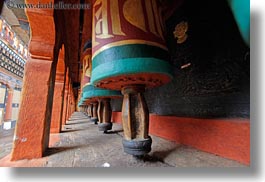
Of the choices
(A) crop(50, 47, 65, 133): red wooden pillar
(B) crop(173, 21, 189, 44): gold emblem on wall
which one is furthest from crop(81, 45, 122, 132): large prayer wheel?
(B) crop(173, 21, 189, 44): gold emblem on wall

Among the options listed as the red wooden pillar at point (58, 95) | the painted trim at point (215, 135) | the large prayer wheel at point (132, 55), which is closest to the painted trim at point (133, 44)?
the large prayer wheel at point (132, 55)

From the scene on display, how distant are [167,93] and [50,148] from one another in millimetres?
581

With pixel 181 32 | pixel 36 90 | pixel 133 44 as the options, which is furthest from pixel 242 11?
pixel 36 90

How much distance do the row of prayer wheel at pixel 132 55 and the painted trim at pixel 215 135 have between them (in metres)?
0.19

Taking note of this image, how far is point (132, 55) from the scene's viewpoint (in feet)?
1.22

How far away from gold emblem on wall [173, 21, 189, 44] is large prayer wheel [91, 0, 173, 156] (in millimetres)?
244

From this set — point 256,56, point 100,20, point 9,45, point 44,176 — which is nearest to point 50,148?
point 44,176

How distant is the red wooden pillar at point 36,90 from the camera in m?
0.51

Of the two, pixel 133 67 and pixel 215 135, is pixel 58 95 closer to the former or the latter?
pixel 133 67

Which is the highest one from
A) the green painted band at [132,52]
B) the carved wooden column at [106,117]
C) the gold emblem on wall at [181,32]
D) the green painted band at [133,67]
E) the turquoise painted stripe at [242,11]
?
the gold emblem on wall at [181,32]

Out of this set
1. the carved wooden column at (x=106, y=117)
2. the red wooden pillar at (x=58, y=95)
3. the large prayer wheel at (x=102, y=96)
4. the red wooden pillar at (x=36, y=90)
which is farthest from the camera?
the red wooden pillar at (x=58, y=95)

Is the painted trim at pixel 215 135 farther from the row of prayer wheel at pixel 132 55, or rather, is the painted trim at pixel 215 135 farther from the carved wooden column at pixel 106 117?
the carved wooden column at pixel 106 117

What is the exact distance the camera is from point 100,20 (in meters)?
0.44

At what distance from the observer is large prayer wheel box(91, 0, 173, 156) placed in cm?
37
